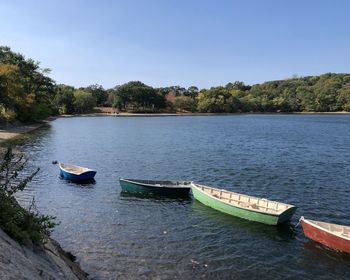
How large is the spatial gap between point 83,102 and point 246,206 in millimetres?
165488

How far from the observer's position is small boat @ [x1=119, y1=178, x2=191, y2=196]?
Result: 92.5ft

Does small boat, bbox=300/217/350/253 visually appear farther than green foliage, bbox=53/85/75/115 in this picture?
No

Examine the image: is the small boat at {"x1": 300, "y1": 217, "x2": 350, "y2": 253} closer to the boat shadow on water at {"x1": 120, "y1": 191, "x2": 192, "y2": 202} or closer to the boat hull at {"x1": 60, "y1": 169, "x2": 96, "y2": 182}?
the boat shadow on water at {"x1": 120, "y1": 191, "x2": 192, "y2": 202}

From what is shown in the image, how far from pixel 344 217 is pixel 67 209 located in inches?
689

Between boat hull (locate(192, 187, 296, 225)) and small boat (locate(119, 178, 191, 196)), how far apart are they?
1803mm

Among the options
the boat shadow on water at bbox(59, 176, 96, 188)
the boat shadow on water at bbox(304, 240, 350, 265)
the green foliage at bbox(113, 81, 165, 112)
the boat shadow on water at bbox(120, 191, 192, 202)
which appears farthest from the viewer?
the green foliage at bbox(113, 81, 165, 112)

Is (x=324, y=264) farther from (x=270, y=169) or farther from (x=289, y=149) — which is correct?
(x=289, y=149)

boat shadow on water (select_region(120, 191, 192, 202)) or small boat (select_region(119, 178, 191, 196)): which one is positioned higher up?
small boat (select_region(119, 178, 191, 196))

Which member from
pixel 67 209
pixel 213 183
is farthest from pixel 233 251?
pixel 213 183

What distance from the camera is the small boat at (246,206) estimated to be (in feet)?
72.0

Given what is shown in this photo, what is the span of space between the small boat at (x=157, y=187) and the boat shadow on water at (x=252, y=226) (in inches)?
135

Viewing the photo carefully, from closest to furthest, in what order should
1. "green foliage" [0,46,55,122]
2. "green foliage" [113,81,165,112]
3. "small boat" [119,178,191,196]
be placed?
"small boat" [119,178,191,196] < "green foliage" [0,46,55,122] < "green foliage" [113,81,165,112]

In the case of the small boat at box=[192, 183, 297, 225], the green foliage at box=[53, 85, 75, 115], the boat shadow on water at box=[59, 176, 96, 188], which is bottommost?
the boat shadow on water at box=[59, 176, 96, 188]

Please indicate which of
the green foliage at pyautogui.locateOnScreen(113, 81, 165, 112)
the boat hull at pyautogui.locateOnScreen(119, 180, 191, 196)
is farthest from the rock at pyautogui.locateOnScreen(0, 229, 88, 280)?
the green foliage at pyautogui.locateOnScreen(113, 81, 165, 112)
